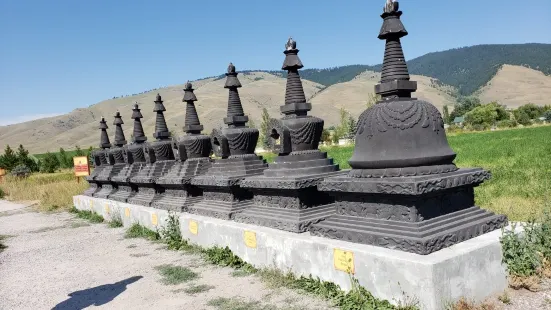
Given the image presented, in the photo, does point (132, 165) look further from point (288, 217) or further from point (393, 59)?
point (393, 59)

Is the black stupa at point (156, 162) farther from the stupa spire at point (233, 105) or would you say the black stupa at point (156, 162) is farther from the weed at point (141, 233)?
the stupa spire at point (233, 105)

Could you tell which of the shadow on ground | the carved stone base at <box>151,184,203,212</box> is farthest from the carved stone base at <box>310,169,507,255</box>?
the carved stone base at <box>151,184,203,212</box>

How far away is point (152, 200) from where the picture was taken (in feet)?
34.9

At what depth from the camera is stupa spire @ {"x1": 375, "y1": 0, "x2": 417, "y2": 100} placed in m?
5.11

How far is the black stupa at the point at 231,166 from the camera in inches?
309

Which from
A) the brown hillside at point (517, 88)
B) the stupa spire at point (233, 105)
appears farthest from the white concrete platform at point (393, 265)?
the brown hillside at point (517, 88)

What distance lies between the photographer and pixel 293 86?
7047 millimetres

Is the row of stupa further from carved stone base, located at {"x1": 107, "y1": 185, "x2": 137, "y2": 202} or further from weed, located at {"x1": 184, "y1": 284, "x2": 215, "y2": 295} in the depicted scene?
carved stone base, located at {"x1": 107, "y1": 185, "x2": 137, "y2": 202}

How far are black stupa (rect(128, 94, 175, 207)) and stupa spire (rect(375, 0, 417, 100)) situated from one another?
711cm

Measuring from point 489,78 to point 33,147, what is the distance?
594 feet

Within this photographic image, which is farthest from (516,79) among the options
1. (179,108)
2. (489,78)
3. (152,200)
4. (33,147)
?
(152,200)

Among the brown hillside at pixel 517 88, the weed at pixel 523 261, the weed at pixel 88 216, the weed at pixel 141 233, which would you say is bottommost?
the weed at pixel 88 216

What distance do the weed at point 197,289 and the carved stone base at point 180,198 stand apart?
3340 mm

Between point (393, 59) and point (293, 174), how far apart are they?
229cm
